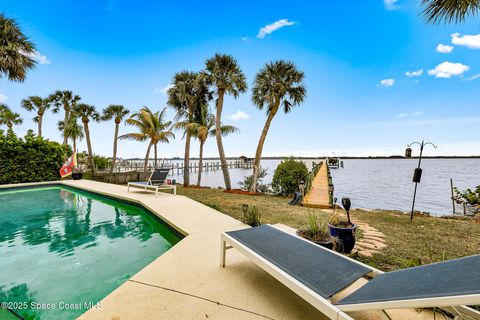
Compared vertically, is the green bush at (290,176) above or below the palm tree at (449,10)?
below

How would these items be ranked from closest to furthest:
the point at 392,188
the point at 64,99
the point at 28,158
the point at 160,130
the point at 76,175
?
the point at 28,158 < the point at 76,175 < the point at 160,130 < the point at 392,188 < the point at 64,99

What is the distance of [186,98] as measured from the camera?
15.7 m

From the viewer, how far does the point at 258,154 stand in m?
13.4

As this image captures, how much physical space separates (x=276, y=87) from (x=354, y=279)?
12.1 meters

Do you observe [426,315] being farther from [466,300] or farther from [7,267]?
[7,267]

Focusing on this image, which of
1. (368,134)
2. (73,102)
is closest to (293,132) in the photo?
(368,134)

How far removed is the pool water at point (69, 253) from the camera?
2.64 metres

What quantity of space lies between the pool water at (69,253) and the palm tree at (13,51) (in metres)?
9.41

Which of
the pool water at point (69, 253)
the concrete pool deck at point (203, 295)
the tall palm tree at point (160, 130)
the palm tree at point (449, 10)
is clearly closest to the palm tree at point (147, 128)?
the tall palm tree at point (160, 130)

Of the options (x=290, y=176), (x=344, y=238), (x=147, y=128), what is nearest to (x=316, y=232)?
(x=344, y=238)

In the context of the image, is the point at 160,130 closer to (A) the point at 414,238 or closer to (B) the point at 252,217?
(B) the point at 252,217

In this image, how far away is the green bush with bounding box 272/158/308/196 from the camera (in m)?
12.7

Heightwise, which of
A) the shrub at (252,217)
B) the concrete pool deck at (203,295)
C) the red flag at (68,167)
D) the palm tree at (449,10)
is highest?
the palm tree at (449,10)

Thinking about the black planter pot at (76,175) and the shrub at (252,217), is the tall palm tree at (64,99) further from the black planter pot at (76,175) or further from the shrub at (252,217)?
the shrub at (252,217)
